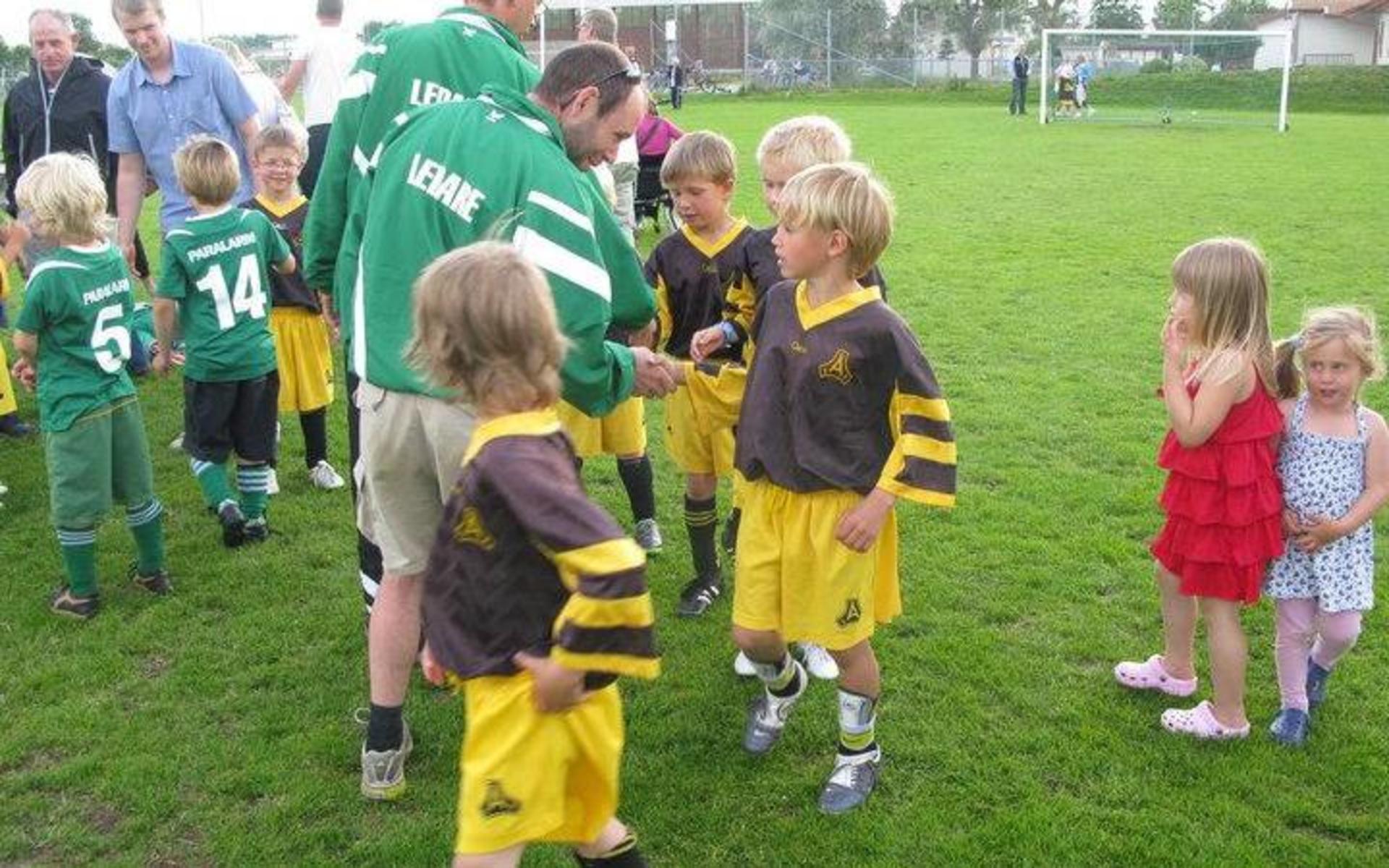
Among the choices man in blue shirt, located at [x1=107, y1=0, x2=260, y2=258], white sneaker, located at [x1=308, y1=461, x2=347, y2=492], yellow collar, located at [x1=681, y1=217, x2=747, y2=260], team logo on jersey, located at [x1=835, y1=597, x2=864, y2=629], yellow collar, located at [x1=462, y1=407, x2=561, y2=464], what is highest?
man in blue shirt, located at [x1=107, y1=0, x2=260, y2=258]

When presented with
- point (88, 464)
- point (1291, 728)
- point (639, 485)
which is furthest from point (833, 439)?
point (88, 464)

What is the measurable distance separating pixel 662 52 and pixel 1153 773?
2311 inches

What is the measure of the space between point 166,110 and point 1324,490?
5623 millimetres

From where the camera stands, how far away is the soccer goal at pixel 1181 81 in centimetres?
3300

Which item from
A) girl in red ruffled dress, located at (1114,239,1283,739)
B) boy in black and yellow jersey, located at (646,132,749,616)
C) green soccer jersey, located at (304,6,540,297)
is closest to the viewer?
girl in red ruffled dress, located at (1114,239,1283,739)

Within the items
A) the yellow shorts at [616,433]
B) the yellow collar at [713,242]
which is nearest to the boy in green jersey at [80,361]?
the yellow shorts at [616,433]

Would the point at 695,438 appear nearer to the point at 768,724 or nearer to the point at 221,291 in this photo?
the point at 768,724

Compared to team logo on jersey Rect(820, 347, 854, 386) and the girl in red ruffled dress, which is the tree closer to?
the girl in red ruffled dress

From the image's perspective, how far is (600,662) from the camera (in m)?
2.38

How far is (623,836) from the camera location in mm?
2834

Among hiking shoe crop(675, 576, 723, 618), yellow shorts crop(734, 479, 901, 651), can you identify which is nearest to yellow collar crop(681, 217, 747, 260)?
hiking shoe crop(675, 576, 723, 618)

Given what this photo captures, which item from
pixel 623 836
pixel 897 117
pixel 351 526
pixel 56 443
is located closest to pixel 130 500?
pixel 56 443

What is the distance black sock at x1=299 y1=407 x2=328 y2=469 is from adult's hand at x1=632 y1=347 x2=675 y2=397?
362 cm

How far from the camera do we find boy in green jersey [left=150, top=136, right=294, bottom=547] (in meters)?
5.44
